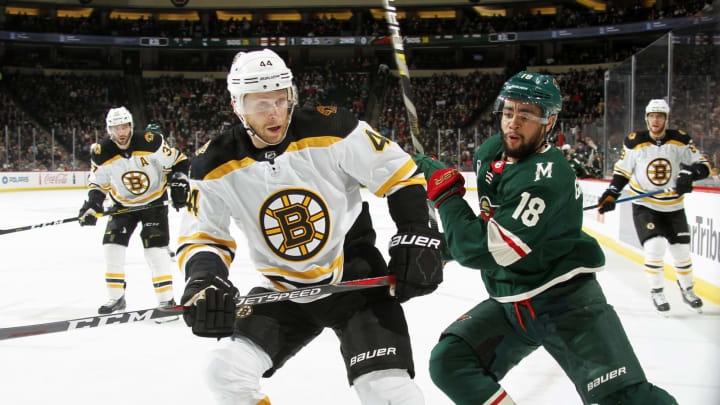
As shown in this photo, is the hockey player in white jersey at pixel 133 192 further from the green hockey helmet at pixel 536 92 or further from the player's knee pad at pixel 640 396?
the player's knee pad at pixel 640 396

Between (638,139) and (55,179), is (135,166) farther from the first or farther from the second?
(55,179)

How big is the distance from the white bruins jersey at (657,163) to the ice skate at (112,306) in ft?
13.3

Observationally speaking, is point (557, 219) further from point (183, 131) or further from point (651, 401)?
point (183, 131)

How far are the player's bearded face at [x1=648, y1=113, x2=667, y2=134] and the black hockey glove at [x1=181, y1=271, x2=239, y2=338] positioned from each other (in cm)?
399

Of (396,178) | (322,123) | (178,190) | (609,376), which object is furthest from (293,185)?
(178,190)

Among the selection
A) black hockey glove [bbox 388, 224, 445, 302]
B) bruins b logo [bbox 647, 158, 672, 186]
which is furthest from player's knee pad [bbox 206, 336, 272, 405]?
bruins b logo [bbox 647, 158, 672, 186]

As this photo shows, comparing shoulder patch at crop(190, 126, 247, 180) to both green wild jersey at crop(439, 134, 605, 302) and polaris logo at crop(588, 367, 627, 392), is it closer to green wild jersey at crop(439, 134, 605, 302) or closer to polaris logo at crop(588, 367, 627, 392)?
green wild jersey at crop(439, 134, 605, 302)

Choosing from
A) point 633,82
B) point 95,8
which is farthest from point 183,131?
point 633,82

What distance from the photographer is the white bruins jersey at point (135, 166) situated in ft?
14.6

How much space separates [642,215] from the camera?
14.9 feet

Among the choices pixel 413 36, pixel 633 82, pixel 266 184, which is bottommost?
pixel 266 184

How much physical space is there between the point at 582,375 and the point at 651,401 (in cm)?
19

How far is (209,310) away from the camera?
1650mm

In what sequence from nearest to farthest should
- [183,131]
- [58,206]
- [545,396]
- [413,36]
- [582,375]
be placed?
[582,375], [545,396], [58,206], [183,131], [413,36]
